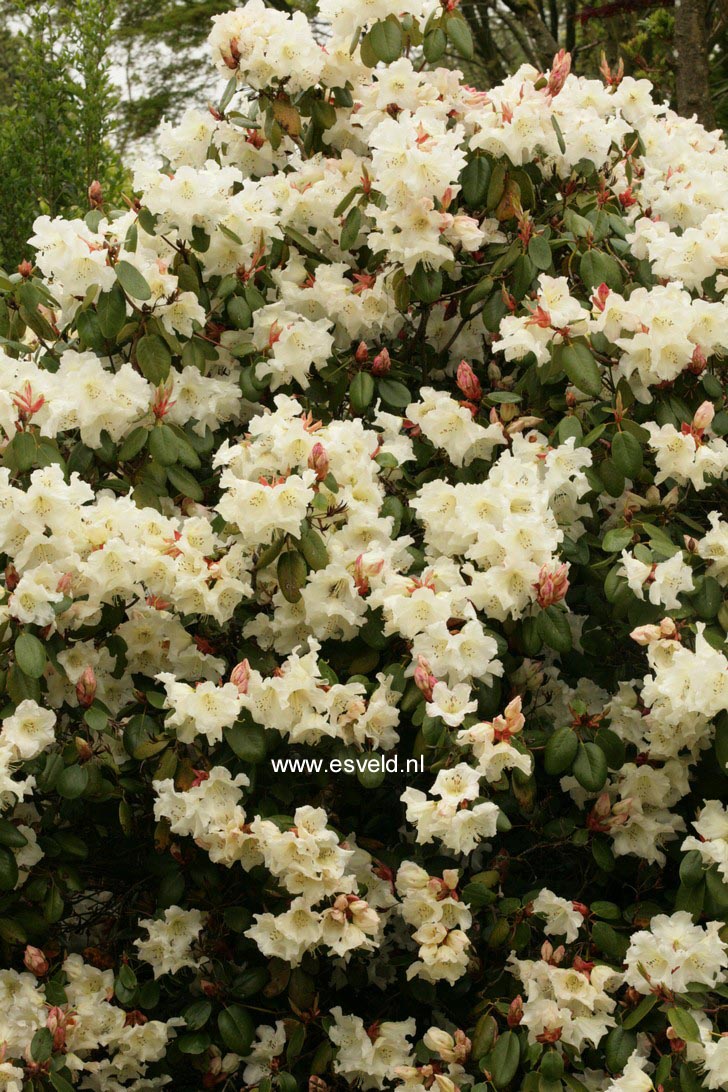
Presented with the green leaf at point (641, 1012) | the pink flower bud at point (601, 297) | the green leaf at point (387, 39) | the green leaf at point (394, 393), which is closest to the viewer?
the green leaf at point (641, 1012)

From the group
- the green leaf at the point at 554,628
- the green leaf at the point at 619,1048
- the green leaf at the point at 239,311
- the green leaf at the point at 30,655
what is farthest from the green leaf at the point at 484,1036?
the green leaf at the point at 239,311

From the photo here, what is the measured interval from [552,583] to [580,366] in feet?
1.57

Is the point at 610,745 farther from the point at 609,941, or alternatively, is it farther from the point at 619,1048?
the point at 619,1048

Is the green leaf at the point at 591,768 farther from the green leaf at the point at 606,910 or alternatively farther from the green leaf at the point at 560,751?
the green leaf at the point at 606,910

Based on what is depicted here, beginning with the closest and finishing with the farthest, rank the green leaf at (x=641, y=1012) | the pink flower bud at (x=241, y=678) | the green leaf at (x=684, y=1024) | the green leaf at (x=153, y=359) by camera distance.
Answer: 1. the green leaf at (x=684, y=1024)
2. the green leaf at (x=641, y=1012)
3. the pink flower bud at (x=241, y=678)
4. the green leaf at (x=153, y=359)

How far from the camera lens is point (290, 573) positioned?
2.21 m

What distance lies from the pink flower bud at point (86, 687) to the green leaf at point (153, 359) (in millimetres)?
617

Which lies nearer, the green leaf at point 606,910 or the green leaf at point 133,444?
the green leaf at point 606,910

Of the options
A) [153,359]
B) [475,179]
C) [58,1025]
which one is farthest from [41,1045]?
[475,179]

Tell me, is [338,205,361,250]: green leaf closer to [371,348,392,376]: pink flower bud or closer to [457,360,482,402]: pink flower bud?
[371,348,392,376]: pink flower bud

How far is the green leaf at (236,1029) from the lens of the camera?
2301 millimetres

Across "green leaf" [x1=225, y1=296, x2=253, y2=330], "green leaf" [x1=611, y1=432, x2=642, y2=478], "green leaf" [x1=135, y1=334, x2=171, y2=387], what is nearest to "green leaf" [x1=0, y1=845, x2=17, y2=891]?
"green leaf" [x1=135, y1=334, x2=171, y2=387]

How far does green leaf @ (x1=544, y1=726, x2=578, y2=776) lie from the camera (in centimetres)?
217

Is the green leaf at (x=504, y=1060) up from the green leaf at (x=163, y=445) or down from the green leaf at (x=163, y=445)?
down
